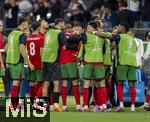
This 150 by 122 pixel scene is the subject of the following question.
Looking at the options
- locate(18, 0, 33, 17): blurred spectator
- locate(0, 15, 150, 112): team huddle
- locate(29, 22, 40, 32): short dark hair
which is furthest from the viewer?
locate(18, 0, 33, 17): blurred spectator

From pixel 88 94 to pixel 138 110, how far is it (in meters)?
1.64

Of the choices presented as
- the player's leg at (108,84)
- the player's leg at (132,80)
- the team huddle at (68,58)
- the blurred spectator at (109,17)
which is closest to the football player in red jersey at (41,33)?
the team huddle at (68,58)

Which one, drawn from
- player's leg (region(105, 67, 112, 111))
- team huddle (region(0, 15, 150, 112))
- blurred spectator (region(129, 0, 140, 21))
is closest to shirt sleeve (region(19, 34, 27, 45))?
team huddle (region(0, 15, 150, 112))

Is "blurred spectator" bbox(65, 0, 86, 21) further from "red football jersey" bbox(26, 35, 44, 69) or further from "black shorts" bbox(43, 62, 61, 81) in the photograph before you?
"black shorts" bbox(43, 62, 61, 81)

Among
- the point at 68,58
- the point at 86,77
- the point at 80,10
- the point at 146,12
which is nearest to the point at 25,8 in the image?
the point at 80,10

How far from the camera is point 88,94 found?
2383cm

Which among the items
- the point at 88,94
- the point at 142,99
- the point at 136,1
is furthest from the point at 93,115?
the point at 136,1

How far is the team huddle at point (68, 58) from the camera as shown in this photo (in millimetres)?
23578

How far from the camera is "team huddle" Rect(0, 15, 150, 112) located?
2358 cm

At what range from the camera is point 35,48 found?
24.2 meters

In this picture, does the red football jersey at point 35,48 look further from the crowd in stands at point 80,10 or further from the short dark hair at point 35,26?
the crowd in stands at point 80,10

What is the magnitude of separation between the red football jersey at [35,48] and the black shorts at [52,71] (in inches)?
15.8

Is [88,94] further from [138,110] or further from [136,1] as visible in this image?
[136,1]
